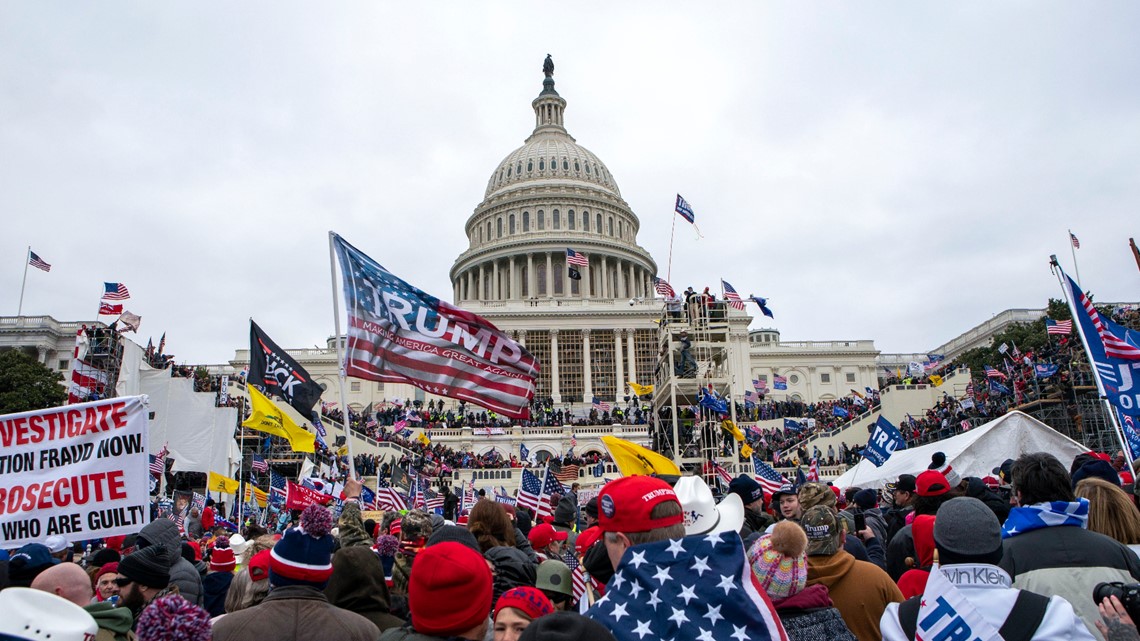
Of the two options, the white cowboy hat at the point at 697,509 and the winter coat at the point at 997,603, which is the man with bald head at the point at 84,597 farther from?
the winter coat at the point at 997,603

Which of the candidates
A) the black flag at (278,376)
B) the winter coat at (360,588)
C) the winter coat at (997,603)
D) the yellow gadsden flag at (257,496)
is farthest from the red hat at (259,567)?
the yellow gadsden flag at (257,496)

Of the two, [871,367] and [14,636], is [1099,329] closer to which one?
[14,636]

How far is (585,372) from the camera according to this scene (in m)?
73.1

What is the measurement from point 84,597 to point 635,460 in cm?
762

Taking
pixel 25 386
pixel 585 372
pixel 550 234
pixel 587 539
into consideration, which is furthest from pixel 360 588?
pixel 550 234

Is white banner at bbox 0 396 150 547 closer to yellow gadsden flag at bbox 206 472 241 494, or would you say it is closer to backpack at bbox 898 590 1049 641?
backpack at bbox 898 590 1049 641

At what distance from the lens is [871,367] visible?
8675cm

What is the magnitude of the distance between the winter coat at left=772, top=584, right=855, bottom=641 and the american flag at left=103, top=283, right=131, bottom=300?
41067 millimetres

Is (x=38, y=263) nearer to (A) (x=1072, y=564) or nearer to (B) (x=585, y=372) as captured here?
(B) (x=585, y=372)

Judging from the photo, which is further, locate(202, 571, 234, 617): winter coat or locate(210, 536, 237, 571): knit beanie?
locate(210, 536, 237, 571): knit beanie

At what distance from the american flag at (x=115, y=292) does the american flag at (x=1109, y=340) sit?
38.6m

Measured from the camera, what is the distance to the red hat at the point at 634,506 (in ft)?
11.5

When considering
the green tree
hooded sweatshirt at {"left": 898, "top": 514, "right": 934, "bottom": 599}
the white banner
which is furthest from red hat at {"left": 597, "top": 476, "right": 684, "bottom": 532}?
the green tree

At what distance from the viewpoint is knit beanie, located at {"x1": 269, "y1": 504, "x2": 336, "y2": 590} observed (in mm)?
4266
